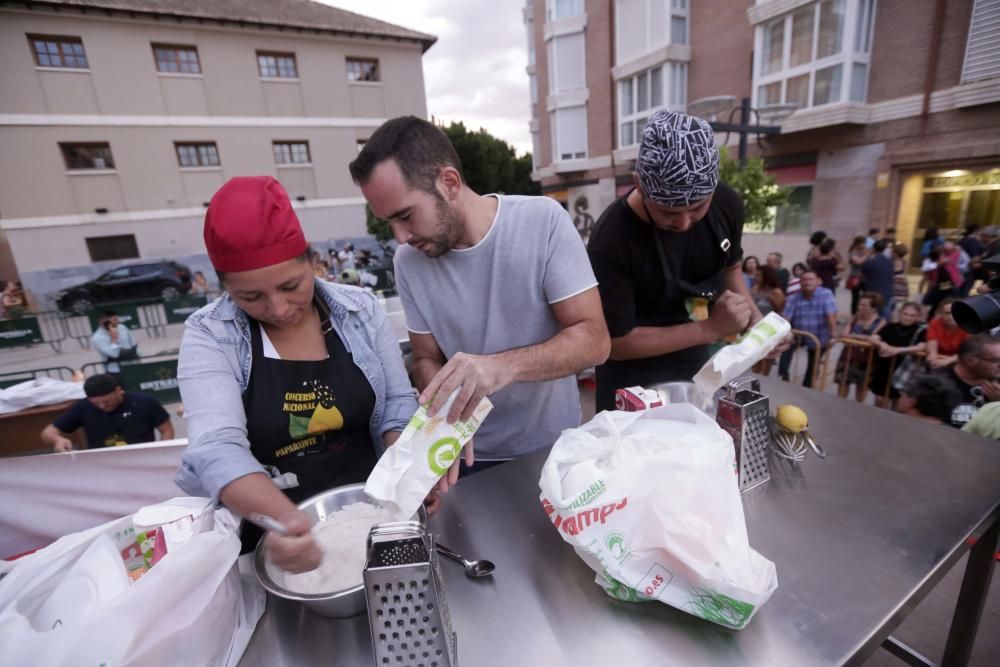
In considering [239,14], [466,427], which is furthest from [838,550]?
[239,14]

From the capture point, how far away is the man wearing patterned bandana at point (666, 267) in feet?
5.21

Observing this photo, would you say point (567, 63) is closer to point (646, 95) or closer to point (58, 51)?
point (646, 95)

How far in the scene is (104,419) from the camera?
142 inches

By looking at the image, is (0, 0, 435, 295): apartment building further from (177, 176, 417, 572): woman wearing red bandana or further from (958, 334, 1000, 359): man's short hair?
(958, 334, 1000, 359): man's short hair

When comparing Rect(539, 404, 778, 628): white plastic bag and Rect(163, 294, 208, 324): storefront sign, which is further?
Rect(163, 294, 208, 324): storefront sign

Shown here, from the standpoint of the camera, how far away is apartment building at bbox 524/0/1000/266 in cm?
902

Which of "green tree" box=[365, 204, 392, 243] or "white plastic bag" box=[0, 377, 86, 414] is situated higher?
"green tree" box=[365, 204, 392, 243]

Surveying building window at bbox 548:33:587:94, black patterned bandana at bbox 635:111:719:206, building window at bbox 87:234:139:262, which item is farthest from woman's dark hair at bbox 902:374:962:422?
building window at bbox 87:234:139:262

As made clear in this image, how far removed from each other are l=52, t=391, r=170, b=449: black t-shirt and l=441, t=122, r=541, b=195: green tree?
1584cm

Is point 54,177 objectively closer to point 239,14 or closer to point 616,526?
point 239,14

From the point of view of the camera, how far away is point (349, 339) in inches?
57.5

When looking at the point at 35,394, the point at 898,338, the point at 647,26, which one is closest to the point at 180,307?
the point at 35,394

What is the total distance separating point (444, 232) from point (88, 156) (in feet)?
65.8

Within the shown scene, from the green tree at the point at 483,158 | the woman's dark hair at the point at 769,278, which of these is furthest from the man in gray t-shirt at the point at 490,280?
the green tree at the point at 483,158
